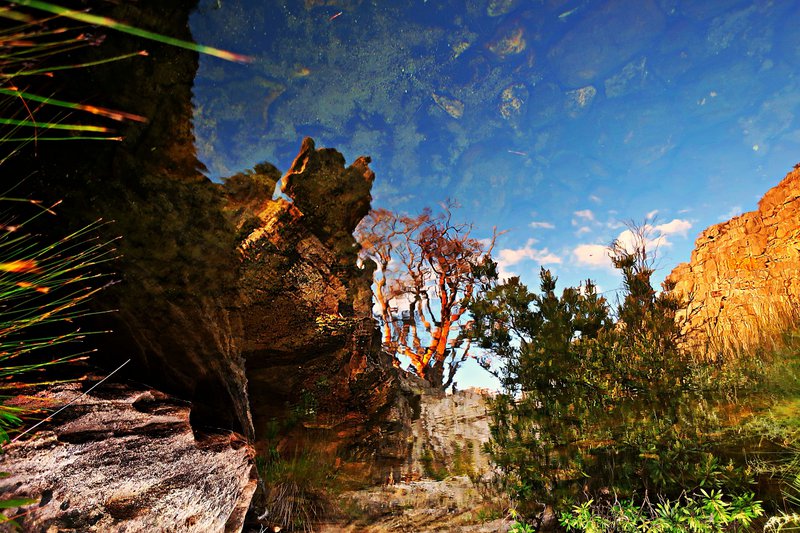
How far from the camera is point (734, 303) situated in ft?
29.2

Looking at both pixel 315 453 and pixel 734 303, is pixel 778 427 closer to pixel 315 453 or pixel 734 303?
pixel 315 453

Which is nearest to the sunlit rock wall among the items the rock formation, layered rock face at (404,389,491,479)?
layered rock face at (404,389,491,479)

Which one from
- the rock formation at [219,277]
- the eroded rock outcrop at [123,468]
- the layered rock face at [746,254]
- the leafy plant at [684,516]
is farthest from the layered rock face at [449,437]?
the layered rock face at [746,254]

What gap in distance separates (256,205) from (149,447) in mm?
2836

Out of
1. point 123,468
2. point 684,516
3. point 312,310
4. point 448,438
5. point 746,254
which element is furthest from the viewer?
point 746,254

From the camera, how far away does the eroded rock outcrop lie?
1.98m

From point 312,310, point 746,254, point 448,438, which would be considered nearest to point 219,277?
point 312,310

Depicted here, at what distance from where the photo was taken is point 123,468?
242 cm

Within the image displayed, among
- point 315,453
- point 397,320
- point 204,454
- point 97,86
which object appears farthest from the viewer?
point 397,320

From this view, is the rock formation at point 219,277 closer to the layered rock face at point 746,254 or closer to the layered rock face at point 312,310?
the layered rock face at point 312,310

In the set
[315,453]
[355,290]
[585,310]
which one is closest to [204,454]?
[315,453]

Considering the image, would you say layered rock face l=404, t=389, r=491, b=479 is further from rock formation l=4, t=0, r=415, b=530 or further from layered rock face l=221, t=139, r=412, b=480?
rock formation l=4, t=0, r=415, b=530

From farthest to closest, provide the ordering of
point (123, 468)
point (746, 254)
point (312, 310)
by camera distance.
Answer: point (746, 254) < point (312, 310) < point (123, 468)

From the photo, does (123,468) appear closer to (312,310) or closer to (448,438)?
(312,310)
